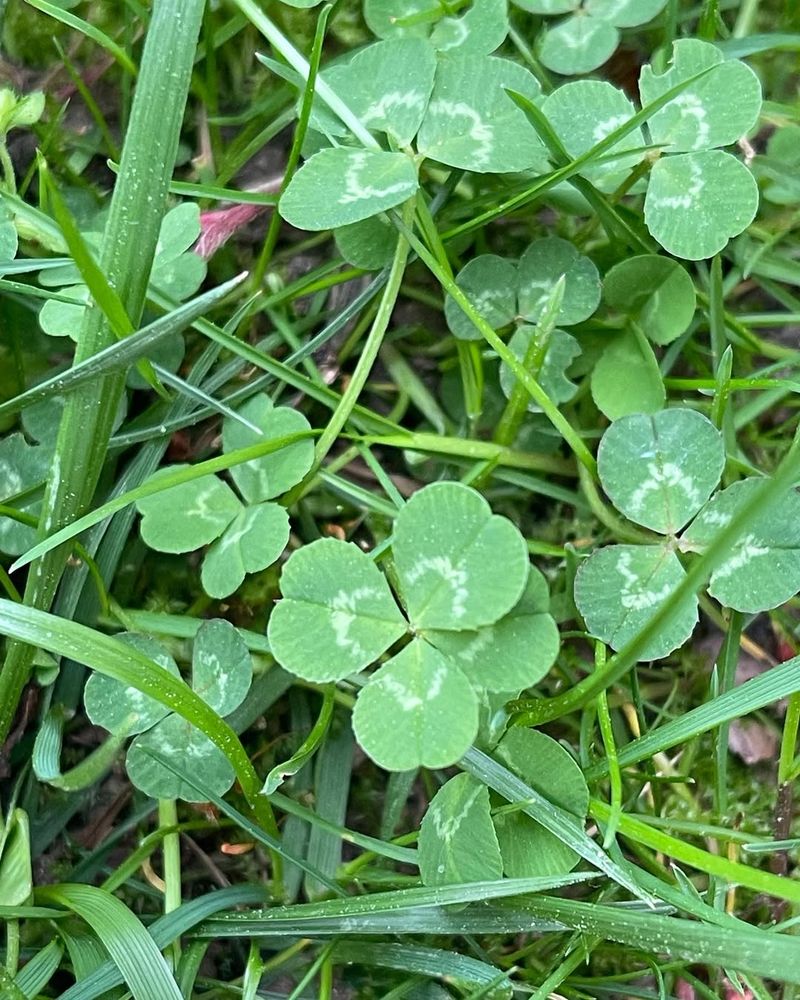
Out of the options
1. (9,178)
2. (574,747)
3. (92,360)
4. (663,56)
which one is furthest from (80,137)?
(574,747)

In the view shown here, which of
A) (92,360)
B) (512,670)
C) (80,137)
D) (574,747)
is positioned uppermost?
(80,137)

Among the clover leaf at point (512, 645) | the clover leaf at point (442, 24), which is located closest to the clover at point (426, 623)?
the clover leaf at point (512, 645)

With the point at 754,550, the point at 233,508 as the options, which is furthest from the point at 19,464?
the point at 754,550

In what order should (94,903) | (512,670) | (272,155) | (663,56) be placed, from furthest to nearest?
(272,155)
(663,56)
(94,903)
(512,670)

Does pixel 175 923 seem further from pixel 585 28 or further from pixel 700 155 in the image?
pixel 585 28

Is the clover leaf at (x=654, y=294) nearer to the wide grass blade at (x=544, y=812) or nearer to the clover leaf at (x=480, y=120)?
the clover leaf at (x=480, y=120)

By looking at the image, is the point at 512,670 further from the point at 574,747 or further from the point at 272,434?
the point at 272,434

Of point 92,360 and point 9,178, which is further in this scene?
point 9,178
